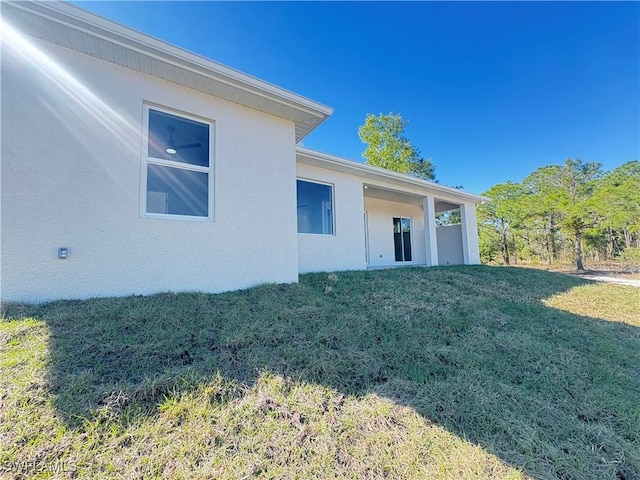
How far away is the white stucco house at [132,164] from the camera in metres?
3.20

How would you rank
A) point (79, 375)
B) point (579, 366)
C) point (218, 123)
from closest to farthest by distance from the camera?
point (79, 375), point (579, 366), point (218, 123)

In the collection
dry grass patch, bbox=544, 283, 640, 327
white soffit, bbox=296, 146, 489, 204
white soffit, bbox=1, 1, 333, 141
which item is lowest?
dry grass patch, bbox=544, 283, 640, 327

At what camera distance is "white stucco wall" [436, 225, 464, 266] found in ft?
41.0

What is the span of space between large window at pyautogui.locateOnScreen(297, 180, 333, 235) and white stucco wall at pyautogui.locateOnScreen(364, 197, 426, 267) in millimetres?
3324

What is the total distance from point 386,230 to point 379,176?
9.88 ft

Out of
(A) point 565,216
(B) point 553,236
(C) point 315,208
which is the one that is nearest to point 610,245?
(B) point 553,236

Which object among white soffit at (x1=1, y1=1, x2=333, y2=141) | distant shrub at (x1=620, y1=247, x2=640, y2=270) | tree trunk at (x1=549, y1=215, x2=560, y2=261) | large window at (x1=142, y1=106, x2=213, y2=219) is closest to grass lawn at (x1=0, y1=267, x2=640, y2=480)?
large window at (x1=142, y1=106, x2=213, y2=219)

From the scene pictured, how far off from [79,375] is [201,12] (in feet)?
22.2

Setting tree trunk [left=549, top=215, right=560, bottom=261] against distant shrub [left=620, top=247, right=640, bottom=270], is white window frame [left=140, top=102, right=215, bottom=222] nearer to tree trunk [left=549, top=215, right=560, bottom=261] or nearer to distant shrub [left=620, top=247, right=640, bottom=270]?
tree trunk [left=549, top=215, right=560, bottom=261]

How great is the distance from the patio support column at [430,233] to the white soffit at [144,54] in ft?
22.2

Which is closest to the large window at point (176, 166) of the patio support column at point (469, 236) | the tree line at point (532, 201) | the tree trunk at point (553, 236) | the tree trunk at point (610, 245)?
the patio support column at point (469, 236)

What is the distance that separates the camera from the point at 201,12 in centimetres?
564

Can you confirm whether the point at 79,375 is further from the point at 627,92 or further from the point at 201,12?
the point at 627,92

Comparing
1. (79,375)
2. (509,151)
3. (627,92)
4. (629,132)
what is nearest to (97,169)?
(79,375)
